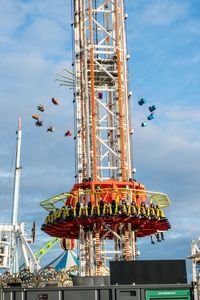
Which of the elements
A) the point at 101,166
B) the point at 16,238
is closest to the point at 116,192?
the point at 101,166

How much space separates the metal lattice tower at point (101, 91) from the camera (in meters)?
65.9

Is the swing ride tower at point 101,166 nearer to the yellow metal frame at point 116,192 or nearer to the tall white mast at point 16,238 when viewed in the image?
the yellow metal frame at point 116,192

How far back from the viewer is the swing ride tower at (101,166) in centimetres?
5969

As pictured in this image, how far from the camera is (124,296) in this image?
19469mm

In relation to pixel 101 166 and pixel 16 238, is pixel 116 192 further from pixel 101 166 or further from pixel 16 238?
pixel 16 238

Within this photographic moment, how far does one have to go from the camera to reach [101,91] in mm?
69250

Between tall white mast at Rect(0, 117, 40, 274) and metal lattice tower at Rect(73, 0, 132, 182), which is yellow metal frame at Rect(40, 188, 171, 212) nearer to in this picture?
metal lattice tower at Rect(73, 0, 132, 182)

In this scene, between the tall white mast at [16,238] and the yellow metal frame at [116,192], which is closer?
the yellow metal frame at [116,192]

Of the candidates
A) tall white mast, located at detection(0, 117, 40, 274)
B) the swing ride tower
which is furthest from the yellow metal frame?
tall white mast, located at detection(0, 117, 40, 274)

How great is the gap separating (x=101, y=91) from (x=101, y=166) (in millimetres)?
8701

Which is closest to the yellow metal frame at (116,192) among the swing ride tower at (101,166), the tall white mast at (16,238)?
the swing ride tower at (101,166)

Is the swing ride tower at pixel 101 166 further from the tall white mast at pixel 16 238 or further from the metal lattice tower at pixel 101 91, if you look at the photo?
the tall white mast at pixel 16 238

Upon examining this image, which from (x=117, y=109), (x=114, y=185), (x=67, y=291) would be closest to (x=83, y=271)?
(x=114, y=185)

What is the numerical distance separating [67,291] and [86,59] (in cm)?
5011
